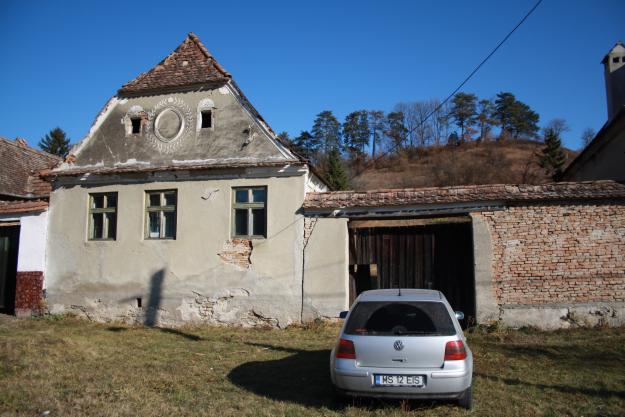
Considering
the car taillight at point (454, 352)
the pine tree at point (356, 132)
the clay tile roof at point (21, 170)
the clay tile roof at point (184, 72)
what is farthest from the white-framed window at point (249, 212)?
the pine tree at point (356, 132)

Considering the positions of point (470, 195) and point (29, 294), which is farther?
point (29, 294)

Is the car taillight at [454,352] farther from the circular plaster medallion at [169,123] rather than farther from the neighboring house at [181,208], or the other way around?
the circular plaster medallion at [169,123]

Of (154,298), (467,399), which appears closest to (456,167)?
(154,298)

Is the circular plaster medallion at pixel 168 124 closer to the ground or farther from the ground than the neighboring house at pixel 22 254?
farther from the ground

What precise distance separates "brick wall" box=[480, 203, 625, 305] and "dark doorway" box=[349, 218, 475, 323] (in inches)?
30.1

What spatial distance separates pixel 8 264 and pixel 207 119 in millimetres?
7707

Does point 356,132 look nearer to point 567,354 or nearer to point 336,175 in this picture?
point 336,175

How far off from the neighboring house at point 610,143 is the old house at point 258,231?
253 cm

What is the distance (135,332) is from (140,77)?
7843 mm

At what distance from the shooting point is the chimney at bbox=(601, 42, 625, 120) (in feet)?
60.4

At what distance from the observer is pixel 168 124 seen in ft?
47.1

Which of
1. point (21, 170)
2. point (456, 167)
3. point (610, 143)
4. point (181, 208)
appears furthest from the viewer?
point (456, 167)

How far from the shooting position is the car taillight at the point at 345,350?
217 inches

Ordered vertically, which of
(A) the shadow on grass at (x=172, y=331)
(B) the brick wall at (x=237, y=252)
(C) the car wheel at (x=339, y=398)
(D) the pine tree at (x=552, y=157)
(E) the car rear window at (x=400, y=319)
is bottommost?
(A) the shadow on grass at (x=172, y=331)
